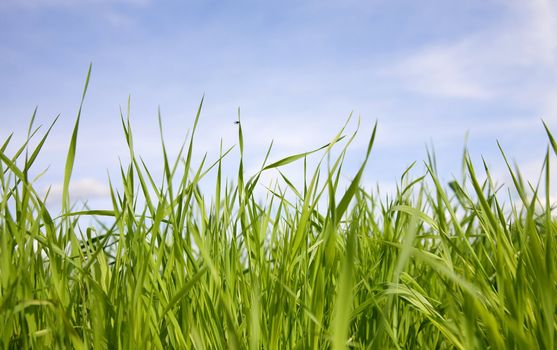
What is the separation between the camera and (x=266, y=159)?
4.34 ft

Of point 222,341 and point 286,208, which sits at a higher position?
point 286,208

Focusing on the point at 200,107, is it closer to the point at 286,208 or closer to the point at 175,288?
the point at 175,288

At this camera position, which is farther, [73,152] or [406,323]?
[406,323]

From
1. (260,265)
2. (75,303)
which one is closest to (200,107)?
(260,265)

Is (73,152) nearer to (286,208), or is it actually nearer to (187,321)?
(187,321)

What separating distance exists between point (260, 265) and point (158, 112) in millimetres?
387

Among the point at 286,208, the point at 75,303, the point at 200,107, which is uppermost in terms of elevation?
the point at 200,107

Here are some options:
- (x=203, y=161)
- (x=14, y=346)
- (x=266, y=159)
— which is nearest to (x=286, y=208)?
(x=266, y=159)

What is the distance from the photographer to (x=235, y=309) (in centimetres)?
119

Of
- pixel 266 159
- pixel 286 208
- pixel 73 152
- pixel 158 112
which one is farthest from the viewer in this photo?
pixel 286 208

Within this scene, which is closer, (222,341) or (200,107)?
(222,341)

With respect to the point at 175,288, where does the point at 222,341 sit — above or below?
below

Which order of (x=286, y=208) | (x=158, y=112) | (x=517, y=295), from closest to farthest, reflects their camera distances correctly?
(x=517, y=295) → (x=158, y=112) → (x=286, y=208)

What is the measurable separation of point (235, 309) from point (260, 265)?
105mm
